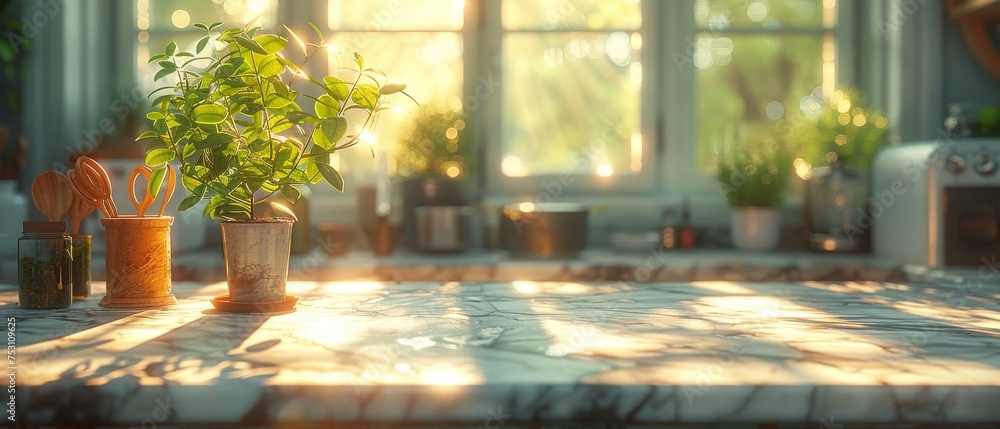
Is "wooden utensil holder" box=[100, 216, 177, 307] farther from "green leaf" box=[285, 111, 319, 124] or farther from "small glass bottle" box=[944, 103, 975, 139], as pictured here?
"small glass bottle" box=[944, 103, 975, 139]

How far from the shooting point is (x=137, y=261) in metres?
1.05

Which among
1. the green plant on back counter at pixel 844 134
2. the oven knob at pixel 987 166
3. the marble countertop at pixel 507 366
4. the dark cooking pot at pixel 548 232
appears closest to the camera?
the marble countertop at pixel 507 366

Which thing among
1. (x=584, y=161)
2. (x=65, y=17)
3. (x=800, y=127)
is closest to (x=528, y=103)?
(x=584, y=161)

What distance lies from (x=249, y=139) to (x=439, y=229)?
1462 mm

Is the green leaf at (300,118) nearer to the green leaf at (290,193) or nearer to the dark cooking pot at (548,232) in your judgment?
the green leaf at (290,193)

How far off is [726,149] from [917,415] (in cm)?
237

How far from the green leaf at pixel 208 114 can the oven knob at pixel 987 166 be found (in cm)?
198

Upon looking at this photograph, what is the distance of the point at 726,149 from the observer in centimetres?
291

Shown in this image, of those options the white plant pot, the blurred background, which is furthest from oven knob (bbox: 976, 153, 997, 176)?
the blurred background

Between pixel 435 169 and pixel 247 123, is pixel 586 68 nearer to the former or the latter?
pixel 435 169

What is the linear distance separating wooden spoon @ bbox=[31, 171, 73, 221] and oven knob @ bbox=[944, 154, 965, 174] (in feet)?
6.76

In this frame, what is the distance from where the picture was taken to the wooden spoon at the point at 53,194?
1048 mm

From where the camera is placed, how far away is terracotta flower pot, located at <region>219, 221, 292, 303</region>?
1.00 m

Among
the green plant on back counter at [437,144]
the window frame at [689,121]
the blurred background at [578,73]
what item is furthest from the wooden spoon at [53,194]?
the window frame at [689,121]
